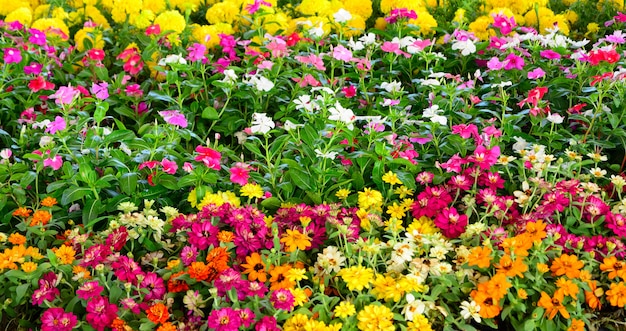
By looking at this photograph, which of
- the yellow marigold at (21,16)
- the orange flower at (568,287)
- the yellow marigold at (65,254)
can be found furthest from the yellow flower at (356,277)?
the yellow marigold at (21,16)

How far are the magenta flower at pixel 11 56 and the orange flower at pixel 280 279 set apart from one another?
5.65ft

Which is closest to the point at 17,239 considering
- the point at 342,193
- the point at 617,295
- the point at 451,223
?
the point at 342,193

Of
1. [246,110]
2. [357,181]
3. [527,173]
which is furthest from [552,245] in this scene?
[246,110]

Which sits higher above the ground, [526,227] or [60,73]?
[526,227]

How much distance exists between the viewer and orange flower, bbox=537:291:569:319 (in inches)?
69.9

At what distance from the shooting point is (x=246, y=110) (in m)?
2.96

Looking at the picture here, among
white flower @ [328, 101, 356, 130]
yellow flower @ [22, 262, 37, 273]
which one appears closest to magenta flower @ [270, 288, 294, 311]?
yellow flower @ [22, 262, 37, 273]

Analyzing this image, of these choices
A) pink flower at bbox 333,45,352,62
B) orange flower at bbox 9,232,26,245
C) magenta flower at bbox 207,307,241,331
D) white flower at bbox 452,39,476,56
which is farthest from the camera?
white flower at bbox 452,39,476,56

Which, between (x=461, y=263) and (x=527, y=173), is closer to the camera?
(x=461, y=263)

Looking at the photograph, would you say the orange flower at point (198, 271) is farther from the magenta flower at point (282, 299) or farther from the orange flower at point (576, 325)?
the orange flower at point (576, 325)

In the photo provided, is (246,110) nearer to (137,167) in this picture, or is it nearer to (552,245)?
(137,167)

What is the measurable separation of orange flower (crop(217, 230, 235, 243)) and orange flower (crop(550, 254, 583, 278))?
793 mm

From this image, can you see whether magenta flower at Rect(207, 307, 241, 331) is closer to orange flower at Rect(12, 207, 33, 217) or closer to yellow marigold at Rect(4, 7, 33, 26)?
orange flower at Rect(12, 207, 33, 217)

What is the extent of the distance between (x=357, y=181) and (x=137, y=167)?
677 mm
